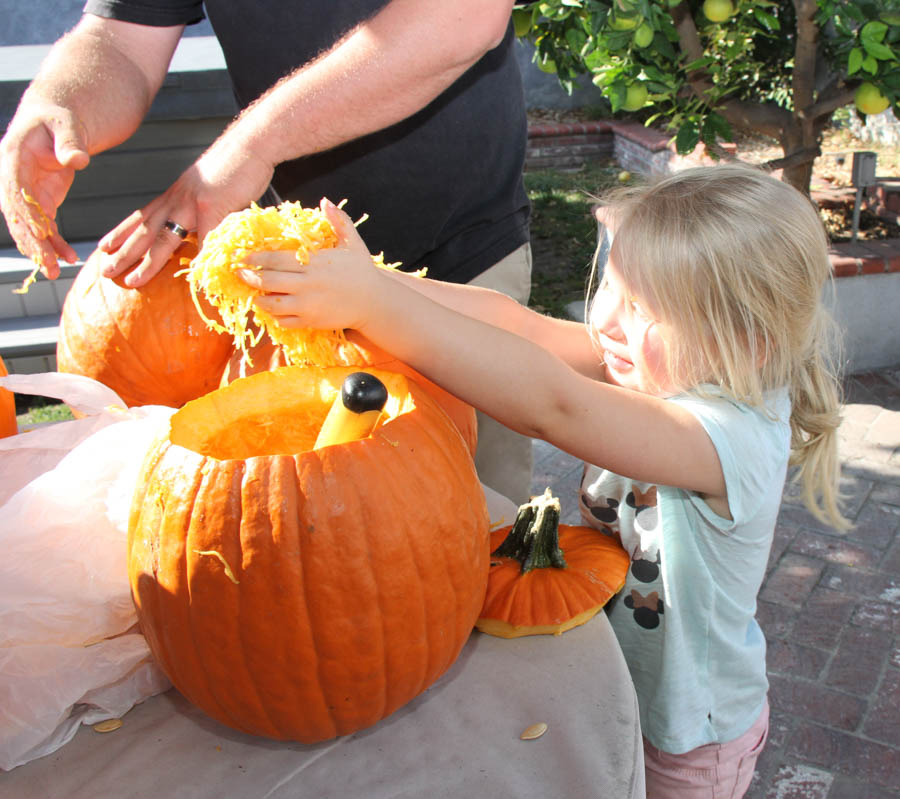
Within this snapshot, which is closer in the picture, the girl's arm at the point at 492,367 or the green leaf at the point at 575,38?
the girl's arm at the point at 492,367

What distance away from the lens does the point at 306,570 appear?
1.06 meters

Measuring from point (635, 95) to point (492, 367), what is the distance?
3571mm

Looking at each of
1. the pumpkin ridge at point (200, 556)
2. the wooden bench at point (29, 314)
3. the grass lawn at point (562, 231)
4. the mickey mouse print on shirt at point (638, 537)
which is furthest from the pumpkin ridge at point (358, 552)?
the grass lawn at point (562, 231)

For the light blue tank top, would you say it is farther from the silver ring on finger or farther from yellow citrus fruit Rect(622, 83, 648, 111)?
yellow citrus fruit Rect(622, 83, 648, 111)

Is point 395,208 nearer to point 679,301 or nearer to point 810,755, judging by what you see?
point 679,301

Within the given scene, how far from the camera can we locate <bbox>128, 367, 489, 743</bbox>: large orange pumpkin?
1.06 metres

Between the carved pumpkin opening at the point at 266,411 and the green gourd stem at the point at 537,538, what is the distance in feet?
1.12

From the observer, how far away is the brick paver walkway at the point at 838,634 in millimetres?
2469

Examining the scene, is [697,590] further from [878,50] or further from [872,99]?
[872,99]

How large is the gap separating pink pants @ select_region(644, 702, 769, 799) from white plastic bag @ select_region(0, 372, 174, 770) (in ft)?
3.00

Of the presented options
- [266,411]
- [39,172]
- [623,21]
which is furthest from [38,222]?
[623,21]

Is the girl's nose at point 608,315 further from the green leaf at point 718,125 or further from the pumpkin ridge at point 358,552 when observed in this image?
the green leaf at point 718,125

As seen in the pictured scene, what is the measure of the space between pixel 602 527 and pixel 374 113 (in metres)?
0.90

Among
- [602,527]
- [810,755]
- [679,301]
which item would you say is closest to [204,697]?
[602,527]
